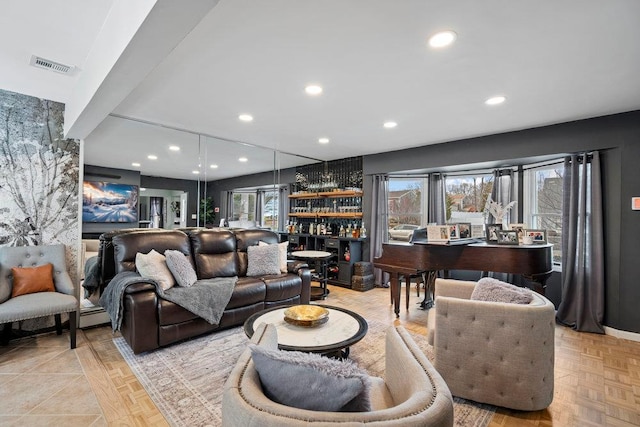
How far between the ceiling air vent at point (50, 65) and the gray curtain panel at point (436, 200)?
4991 mm

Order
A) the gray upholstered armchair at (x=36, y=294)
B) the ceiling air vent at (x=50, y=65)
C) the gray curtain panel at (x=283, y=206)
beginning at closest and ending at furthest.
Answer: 1. the ceiling air vent at (x=50, y=65)
2. the gray upholstered armchair at (x=36, y=294)
3. the gray curtain panel at (x=283, y=206)

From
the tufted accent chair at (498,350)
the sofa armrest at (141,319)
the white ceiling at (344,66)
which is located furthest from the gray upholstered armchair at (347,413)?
the sofa armrest at (141,319)

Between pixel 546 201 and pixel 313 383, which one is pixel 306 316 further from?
pixel 546 201

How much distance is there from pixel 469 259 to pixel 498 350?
1.49m

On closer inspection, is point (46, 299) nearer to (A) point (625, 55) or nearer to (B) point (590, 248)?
(A) point (625, 55)

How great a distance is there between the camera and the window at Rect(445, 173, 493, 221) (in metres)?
4.95

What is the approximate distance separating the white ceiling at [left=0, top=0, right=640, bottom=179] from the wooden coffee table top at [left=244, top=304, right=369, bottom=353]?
192 centimetres

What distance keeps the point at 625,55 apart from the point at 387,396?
9.24ft

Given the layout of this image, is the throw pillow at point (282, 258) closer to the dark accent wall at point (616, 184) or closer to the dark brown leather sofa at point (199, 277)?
the dark brown leather sofa at point (199, 277)

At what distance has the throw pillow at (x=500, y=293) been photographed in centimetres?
206

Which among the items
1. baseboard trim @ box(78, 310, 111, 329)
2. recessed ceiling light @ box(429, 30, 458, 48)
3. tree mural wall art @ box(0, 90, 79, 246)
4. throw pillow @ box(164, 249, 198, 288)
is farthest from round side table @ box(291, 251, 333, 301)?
recessed ceiling light @ box(429, 30, 458, 48)

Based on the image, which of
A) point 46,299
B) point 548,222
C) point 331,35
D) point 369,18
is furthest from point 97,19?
point 548,222

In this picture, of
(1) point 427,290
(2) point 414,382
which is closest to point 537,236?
(1) point 427,290

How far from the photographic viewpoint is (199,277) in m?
3.64
